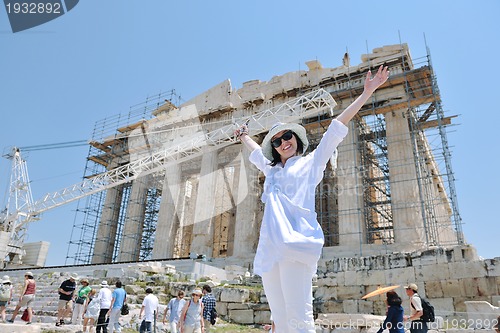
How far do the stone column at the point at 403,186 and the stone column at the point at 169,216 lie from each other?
13354 mm

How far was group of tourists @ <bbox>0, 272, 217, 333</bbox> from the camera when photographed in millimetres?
6281

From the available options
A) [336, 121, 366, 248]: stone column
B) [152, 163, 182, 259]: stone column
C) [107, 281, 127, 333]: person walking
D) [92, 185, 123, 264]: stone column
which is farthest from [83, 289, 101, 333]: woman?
[92, 185, 123, 264]: stone column

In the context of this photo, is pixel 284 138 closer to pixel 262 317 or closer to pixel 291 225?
pixel 291 225

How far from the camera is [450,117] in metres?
21.4

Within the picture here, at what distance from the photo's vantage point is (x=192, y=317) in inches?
245

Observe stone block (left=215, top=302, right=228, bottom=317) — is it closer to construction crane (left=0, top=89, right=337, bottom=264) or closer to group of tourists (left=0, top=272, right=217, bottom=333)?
group of tourists (left=0, top=272, right=217, bottom=333)

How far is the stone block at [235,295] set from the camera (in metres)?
10.9

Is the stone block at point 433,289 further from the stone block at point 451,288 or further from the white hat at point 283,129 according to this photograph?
the white hat at point 283,129

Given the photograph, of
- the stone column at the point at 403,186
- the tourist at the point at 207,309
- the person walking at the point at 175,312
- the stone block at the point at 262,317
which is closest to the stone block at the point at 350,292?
the stone block at the point at 262,317

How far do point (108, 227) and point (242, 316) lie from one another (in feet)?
68.9

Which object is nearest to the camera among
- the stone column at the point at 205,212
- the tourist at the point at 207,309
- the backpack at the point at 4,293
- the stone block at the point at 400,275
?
the tourist at the point at 207,309

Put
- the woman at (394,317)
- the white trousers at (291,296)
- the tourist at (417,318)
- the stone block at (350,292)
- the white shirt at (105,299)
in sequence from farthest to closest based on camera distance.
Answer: the stone block at (350,292)
the white shirt at (105,299)
the tourist at (417,318)
the woman at (394,317)
the white trousers at (291,296)

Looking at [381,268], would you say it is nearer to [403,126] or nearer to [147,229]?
[403,126]

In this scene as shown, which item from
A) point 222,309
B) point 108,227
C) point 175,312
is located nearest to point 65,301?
point 175,312
